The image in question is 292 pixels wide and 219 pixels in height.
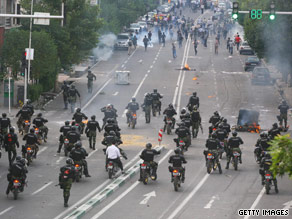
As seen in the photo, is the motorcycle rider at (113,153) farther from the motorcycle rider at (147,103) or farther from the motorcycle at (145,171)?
the motorcycle rider at (147,103)

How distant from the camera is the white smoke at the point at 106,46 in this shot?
7962 centimetres

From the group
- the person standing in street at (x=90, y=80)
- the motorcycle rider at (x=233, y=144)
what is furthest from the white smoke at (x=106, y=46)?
the motorcycle rider at (x=233, y=144)

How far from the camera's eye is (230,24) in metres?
111

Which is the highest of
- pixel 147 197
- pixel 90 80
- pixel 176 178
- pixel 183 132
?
pixel 183 132

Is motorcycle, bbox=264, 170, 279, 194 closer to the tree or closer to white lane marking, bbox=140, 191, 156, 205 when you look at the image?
white lane marking, bbox=140, 191, 156, 205

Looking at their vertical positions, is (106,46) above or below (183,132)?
below

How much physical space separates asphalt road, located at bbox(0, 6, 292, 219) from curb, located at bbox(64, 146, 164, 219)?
6.6 inches

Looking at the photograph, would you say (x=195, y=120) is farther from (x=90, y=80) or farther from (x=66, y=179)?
(x=90, y=80)

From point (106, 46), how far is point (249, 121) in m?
43.2

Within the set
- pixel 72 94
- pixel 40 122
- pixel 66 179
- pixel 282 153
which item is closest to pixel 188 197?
pixel 66 179

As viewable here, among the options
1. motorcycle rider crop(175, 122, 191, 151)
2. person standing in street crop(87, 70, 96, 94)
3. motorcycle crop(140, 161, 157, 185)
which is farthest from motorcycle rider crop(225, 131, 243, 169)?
person standing in street crop(87, 70, 96, 94)

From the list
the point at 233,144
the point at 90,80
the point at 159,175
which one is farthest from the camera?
the point at 90,80

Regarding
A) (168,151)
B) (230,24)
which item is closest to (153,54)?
(230,24)

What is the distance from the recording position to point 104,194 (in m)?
24.5
